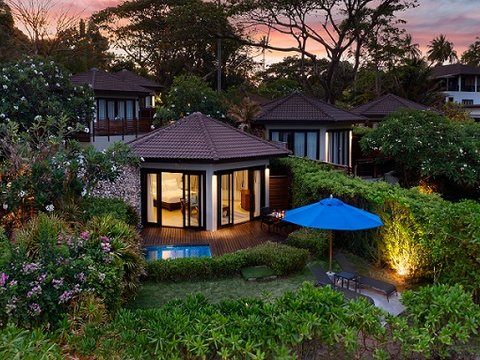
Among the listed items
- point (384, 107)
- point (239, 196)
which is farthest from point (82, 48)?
point (239, 196)

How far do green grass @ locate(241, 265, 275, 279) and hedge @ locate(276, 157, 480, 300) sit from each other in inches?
121

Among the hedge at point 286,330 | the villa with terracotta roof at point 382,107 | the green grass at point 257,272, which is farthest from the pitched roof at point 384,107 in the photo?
the hedge at point 286,330

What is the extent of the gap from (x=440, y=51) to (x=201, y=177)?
225ft

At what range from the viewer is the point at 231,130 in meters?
19.6

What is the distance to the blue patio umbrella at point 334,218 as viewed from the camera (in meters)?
10.5

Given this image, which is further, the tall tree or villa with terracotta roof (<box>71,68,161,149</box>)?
the tall tree

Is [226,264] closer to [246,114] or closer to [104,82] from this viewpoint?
[246,114]

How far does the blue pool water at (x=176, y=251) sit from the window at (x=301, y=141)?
1191 cm

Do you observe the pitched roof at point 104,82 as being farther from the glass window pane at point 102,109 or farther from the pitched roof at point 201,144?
the pitched roof at point 201,144

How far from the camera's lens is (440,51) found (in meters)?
72.2

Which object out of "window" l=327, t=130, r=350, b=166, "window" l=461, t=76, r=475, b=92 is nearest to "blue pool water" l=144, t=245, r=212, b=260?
"window" l=327, t=130, r=350, b=166

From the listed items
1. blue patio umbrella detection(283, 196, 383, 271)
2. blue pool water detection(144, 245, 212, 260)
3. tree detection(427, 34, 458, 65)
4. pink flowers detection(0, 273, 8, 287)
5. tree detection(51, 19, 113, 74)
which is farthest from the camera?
tree detection(427, 34, 458, 65)

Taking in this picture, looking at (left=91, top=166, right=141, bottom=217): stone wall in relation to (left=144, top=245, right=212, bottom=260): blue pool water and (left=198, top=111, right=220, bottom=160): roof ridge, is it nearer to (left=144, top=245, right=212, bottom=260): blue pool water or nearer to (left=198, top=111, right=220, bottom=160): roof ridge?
(left=144, top=245, right=212, bottom=260): blue pool water

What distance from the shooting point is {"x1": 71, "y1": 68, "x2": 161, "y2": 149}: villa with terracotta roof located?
2641 cm
